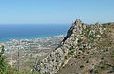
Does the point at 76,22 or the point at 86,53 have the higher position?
the point at 76,22

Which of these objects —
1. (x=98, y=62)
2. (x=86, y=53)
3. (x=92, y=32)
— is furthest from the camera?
(x=92, y=32)

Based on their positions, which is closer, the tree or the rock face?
the tree

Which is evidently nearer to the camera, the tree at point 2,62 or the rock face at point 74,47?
the tree at point 2,62

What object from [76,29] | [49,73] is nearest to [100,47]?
[76,29]

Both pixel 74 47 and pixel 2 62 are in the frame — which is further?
pixel 74 47

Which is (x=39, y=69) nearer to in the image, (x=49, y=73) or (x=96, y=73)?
(x=49, y=73)

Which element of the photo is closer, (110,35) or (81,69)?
(81,69)

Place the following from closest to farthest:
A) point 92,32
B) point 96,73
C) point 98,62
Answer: point 96,73 → point 98,62 → point 92,32

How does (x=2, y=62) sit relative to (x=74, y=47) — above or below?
above
